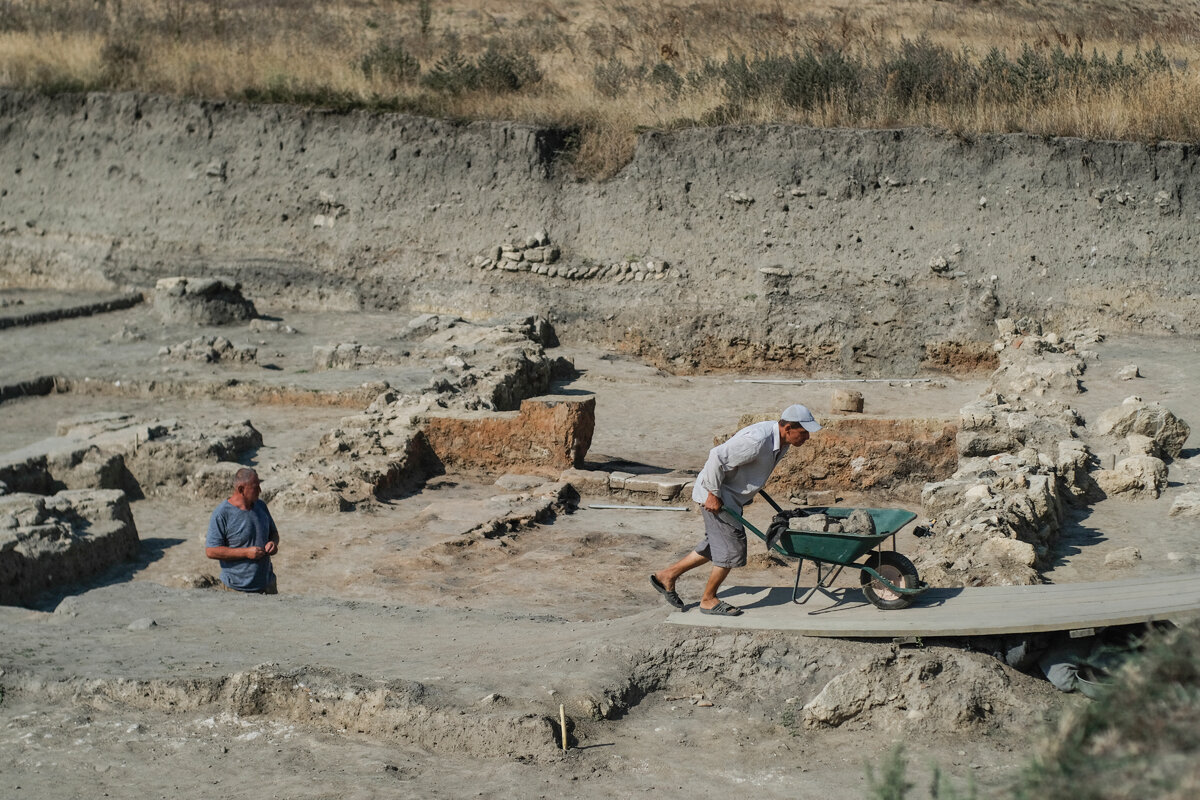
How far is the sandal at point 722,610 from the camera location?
583cm

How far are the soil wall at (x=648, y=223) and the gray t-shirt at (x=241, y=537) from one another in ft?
32.6

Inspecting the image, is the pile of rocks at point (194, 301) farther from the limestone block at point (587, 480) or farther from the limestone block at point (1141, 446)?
the limestone block at point (1141, 446)

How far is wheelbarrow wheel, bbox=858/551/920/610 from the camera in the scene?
18.8ft

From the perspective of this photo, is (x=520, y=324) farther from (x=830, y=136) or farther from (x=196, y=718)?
(x=196, y=718)

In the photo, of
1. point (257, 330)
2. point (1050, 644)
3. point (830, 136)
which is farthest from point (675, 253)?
point (1050, 644)

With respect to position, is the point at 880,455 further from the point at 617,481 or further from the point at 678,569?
the point at 678,569

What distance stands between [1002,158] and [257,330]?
34.1 feet

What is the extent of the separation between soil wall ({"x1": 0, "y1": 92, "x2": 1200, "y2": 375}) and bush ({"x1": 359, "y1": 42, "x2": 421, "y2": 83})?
1.45 metres

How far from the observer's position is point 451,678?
213 inches

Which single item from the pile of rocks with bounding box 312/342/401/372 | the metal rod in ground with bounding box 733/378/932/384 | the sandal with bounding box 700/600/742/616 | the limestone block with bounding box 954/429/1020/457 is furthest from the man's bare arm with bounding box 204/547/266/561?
the metal rod in ground with bounding box 733/378/932/384

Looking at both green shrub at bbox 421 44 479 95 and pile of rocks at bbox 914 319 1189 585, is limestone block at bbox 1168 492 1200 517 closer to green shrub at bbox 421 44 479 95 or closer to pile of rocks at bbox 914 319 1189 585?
pile of rocks at bbox 914 319 1189 585

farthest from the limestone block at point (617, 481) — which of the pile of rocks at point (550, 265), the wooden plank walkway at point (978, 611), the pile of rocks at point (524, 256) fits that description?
the pile of rocks at point (524, 256)

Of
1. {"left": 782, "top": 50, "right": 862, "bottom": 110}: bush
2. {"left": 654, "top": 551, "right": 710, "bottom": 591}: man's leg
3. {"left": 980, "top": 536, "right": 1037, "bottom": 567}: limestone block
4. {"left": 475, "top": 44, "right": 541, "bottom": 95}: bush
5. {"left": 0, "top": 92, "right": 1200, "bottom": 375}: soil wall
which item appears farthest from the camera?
{"left": 475, "top": 44, "right": 541, "bottom": 95}: bush

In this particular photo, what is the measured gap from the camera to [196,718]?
5.26 m
